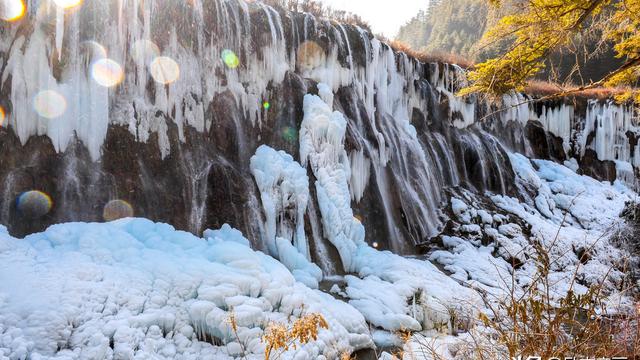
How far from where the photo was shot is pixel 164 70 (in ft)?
27.5

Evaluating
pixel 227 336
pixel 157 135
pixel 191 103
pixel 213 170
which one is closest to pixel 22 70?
pixel 157 135

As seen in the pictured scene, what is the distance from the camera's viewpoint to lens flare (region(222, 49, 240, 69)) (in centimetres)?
947

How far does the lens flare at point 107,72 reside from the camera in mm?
7395

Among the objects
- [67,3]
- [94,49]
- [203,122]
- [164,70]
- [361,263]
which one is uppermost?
[67,3]

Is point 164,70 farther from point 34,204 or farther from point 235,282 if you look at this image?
point 235,282

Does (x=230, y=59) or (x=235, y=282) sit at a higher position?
(x=230, y=59)

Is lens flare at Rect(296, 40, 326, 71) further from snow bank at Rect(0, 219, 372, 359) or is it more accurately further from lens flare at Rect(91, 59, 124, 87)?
snow bank at Rect(0, 219, 372, 359)

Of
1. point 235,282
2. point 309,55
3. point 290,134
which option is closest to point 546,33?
point 235,282

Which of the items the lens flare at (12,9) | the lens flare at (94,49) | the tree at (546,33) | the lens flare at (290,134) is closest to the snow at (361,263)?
the lens flare at (290,134)

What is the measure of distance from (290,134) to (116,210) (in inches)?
167

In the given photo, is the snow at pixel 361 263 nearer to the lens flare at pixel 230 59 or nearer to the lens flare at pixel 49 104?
the lens flare at pixel 230 59

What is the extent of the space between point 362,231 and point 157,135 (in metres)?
4.89

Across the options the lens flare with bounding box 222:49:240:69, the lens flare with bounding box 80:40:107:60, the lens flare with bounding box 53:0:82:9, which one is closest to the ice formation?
the lens flare with bounding box 222:49:240:69

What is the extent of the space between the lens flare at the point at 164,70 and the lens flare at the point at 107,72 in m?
0.66
